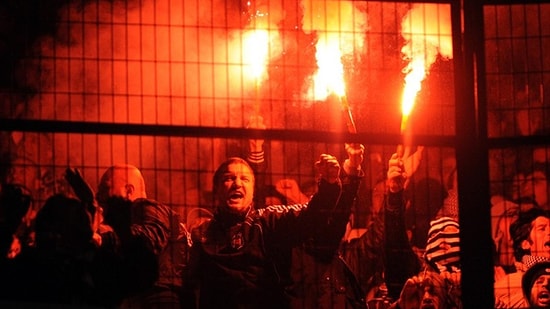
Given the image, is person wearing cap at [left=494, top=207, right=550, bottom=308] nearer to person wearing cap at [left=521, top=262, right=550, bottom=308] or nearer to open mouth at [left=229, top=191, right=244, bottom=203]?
person wearing cap at [left=521, top=262, right=550, bottom=308]

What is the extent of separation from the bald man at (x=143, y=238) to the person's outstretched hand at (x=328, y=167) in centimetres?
93

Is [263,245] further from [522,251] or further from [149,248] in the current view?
[522,251]

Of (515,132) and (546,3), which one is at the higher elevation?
(546,3)

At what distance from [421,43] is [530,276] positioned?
1.62m

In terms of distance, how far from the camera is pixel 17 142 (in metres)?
6.79

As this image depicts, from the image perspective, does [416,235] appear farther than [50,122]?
Yes

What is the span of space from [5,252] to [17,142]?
653 mm

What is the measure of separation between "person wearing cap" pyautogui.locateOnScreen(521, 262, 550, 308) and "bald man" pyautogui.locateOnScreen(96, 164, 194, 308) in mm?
2134

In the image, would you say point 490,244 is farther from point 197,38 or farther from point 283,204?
point 197,38

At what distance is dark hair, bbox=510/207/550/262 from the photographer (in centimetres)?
723

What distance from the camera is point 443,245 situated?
731 cm

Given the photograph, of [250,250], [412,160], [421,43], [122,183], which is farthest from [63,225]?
[421,43]

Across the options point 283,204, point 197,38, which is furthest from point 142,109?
point 283,204

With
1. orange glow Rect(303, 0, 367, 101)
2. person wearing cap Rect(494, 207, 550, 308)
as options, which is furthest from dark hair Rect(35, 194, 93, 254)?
person wearing cap Rect(494, 207, 550, 308)
